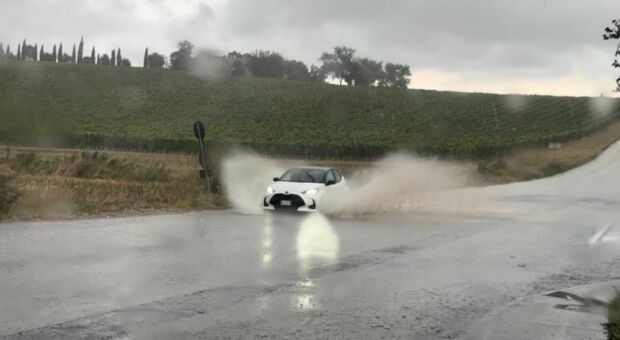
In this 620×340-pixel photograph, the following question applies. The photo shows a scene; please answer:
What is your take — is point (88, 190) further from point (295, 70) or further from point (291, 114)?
point (295, 70)

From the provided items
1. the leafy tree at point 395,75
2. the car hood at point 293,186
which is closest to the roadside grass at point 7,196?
the car hood at point 293,186

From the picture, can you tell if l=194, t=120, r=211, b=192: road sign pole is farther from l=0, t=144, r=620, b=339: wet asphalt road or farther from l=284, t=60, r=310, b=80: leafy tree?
l=284, t=60, r=310, b=80: leafy tree

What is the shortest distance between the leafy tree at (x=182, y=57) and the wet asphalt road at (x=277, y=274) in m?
138

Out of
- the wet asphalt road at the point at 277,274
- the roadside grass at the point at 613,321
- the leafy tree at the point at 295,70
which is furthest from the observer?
the leafy tree at the point at 295,70

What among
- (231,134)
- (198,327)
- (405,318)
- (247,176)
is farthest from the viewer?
(231,134)

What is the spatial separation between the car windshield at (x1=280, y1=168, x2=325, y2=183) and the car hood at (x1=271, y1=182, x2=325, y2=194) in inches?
20.2

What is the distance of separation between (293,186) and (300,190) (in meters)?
0.36

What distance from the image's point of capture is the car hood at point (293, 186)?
779 inches

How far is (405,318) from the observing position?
7.40m

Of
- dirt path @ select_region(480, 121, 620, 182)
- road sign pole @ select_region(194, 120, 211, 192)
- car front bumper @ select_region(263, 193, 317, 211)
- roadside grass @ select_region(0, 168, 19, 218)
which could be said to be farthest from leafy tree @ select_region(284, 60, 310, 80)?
roadside grass @ select_region(0, 168, 19, 218)

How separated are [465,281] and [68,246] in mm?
6505

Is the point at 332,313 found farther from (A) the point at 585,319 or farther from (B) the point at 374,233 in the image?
(B) the point at 374,233

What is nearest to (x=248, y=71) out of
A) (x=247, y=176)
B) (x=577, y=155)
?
(x=577, y=155)

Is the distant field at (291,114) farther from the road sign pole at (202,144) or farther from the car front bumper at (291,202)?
the car front bumper at (291,202)
